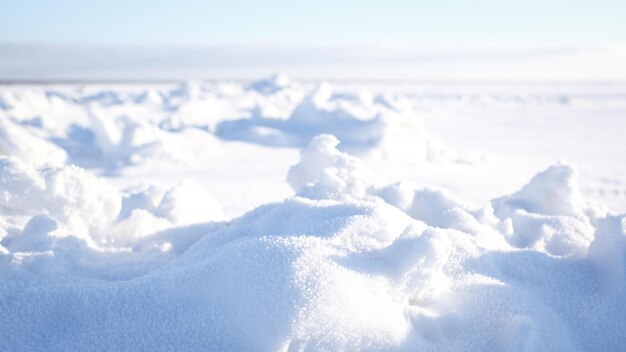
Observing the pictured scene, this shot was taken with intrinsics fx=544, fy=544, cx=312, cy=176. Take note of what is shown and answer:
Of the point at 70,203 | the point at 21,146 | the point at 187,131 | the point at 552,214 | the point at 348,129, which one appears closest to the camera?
the point at 70,203

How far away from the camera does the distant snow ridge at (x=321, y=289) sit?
6.18ft

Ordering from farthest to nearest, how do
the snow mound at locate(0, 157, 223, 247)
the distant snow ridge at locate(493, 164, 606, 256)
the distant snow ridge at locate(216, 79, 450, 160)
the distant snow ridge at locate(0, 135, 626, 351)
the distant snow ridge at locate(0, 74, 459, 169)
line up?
the distant snow ridge at locate(216, 79, 450, 160)
the distant snow ridge at locate(0, 74, 459, 169)
the snow mound at locate(0, 157, 223, 247)
the distant snow ridge at locate(493, 164, 606, 256)
the distant snow ridge at locate(0, 135, 626, 351)

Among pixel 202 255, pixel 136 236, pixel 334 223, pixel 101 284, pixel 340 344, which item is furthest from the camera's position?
pixel 136 236

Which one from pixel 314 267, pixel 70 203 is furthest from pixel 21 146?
pixel 314 267

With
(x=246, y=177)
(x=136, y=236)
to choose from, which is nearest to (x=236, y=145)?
(x=246, y=177)

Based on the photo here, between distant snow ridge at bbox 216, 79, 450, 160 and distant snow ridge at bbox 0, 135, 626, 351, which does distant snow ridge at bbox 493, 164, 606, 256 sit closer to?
distant snow ridge at bbox 0, 135, 626, 351

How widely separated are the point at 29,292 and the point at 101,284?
0.85 ft

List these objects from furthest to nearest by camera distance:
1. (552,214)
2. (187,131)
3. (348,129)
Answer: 1. (187,131)
2. (348,129)
3. (552,214)

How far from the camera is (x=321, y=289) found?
1.89 meters

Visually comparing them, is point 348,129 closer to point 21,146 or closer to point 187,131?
point 187,131

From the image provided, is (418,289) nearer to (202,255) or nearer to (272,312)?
(272,312)

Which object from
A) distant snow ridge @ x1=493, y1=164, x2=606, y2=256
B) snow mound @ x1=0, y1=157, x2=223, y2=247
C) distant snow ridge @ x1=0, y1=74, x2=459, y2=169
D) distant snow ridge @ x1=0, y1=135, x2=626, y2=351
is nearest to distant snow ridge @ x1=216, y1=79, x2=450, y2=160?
distant snow ridge @ x1=0, y1=74, x2=459, y2=169

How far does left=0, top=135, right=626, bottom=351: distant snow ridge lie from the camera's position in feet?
6.18

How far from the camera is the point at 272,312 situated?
1.86 m
